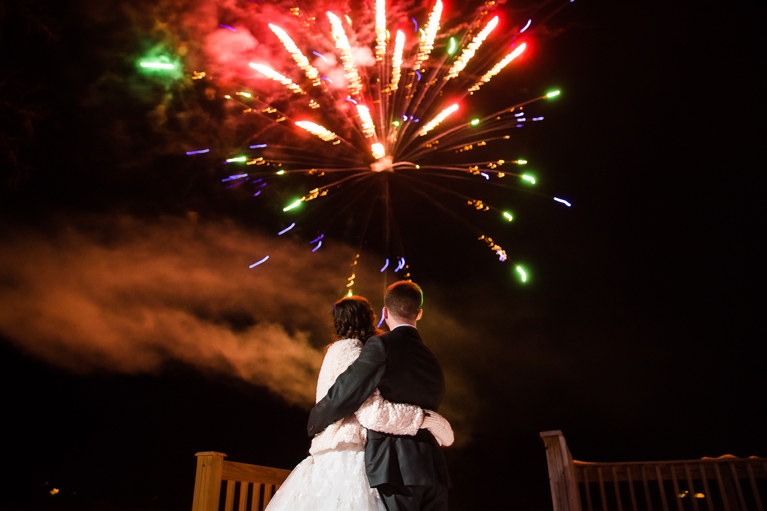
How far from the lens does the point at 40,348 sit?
1371 centimetres

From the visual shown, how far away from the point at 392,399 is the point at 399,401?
0.03 metres

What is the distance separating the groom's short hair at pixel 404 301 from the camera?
246cm

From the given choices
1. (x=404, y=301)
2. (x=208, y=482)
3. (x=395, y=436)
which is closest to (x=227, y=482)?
(x=208, y=482)

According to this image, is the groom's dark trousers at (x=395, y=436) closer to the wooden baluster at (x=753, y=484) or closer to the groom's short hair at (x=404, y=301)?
the groom's short hair at (x=404, y=301)

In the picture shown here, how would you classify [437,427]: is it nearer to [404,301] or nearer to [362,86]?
[404,301]

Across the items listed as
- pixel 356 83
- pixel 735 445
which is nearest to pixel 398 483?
pixel 356 83

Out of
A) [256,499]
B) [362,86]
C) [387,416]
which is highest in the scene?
[362,86]

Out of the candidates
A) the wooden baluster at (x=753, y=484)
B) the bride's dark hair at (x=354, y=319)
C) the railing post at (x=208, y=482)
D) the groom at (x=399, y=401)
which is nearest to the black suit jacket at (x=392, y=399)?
the groom at (x=399, y=401)

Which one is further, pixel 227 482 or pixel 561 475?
pixel 561 475

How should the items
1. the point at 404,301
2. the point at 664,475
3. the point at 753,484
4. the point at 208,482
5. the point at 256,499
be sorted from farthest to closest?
the point at 664,475 → the point at 753,484 → the point at 256,499 → the point at 208,482 → the point at 404,301

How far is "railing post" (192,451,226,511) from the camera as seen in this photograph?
2.71 meters

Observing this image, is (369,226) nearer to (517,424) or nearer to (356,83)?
(356,83)

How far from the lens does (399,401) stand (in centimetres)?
225


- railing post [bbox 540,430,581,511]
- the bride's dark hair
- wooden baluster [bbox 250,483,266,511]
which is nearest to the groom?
the bride's dark hair
